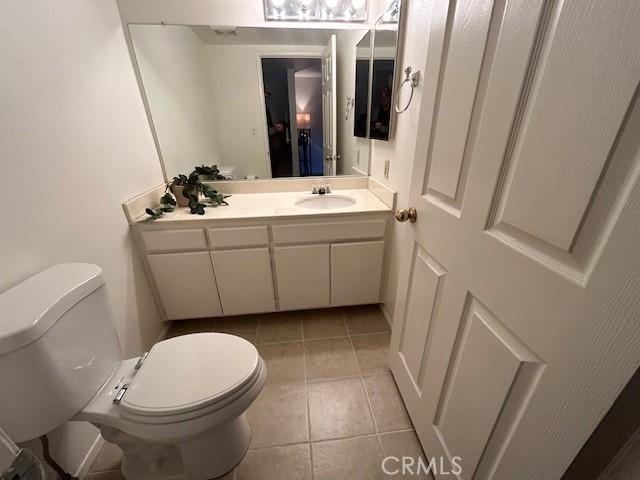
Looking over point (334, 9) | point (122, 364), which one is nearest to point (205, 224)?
point (122, 364)

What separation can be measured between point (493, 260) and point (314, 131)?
1589 mm

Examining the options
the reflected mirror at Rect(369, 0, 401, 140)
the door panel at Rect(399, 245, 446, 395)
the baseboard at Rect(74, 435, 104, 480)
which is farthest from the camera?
the reflected mirror at Rect(369, 0, 401, 140)

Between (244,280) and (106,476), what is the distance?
3.19 ft

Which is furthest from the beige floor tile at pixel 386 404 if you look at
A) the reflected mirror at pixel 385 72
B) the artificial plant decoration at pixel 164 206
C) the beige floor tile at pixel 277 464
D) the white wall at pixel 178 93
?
the white wall at pixel 178 93

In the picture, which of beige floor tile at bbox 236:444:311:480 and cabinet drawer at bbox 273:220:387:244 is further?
cabinet drawer at bbox 273:220:387:244

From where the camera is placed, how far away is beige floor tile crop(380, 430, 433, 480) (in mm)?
1012

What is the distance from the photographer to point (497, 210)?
603mm

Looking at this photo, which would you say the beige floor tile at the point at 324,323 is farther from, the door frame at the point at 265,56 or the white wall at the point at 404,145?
the door frame at the point at 265,56

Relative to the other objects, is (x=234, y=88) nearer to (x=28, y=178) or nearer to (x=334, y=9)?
(x=334, y=9)

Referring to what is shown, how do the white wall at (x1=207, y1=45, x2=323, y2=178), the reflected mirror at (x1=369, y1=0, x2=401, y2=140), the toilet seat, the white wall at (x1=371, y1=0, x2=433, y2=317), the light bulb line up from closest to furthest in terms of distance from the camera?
the toilet seat → the white wall at (x1=371, y1=0, x2=433, y2=317) → the reflected mirror at (x1=369, y1=0, x2=401, y2=140) → the light bulb → the white wall at (x1=207, y1=45, x2=323, y2=178)

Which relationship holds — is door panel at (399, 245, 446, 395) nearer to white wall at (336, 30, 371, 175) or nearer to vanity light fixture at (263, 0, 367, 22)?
white wall at (336, 30, 371, 175)

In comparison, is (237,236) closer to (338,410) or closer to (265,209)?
(265,209)

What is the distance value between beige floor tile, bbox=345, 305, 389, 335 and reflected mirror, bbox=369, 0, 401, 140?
3.86 feet

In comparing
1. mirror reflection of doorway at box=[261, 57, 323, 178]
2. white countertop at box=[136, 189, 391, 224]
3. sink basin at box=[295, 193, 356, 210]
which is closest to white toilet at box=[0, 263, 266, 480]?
white countertop at box=[136, 189, 391, 224]
